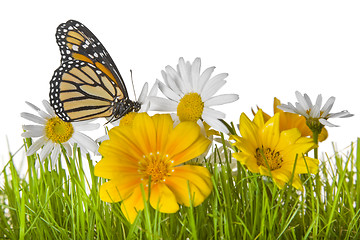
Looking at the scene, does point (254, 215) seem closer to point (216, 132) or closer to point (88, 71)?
point (216, 132)

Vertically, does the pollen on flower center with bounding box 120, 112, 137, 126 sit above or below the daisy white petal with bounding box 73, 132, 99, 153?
above

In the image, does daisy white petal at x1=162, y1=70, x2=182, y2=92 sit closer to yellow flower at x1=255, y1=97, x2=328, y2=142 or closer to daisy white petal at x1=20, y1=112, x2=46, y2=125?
yellow flower at x1=255, y1=97, x2=328, y2=142

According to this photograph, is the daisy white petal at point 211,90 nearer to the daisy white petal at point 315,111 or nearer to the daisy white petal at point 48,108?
the daisy white petal at point 315,111

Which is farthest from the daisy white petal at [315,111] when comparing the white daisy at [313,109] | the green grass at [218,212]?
the green grass at [218,212]

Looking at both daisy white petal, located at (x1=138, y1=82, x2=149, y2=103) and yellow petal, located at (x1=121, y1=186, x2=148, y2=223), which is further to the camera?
daisy white petal, located at (x1=138, y1=82, x2=149, y2=103)

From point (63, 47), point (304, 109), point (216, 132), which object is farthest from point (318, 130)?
point (63, 47)

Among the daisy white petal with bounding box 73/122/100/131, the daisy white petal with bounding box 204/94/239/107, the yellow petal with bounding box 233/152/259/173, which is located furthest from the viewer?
the daisy white petal with bounding box 73/122/100/131

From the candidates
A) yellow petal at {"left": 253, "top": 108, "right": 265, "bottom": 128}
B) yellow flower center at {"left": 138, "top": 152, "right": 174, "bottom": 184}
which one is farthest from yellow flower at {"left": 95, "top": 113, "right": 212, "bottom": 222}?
yellow petal at {"left": 253, "top": 108, "right": 265, "bottom": 128}

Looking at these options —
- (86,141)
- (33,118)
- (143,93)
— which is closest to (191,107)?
(143,93)
